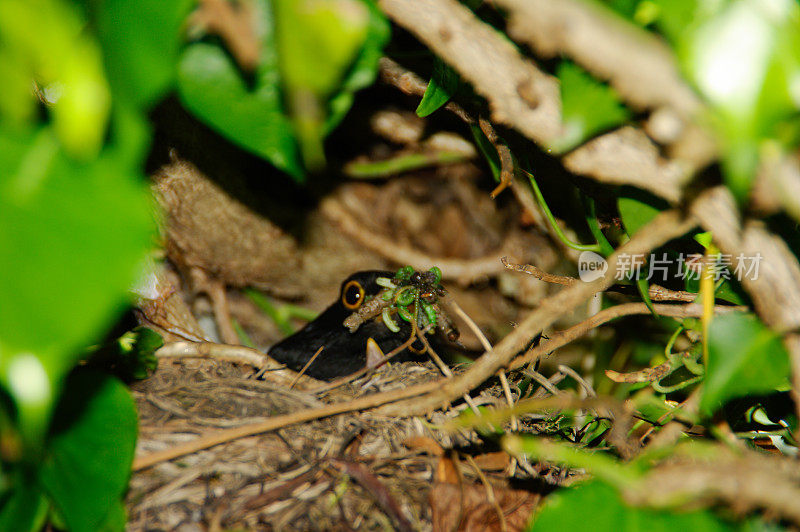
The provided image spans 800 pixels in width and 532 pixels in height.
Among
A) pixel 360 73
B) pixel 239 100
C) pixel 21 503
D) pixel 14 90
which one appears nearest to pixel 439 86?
pixel 360 73

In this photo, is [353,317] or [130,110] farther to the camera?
[353,317]

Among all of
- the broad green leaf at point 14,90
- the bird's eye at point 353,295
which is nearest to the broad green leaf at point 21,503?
the broad green leaf at point 14,90

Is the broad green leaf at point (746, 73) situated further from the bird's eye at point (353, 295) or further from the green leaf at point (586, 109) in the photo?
the bird's eye at point (353, 295)

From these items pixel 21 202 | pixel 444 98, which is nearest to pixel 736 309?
pixel 444 98

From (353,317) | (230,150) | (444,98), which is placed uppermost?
(444,98)

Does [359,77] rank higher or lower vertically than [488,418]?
higher

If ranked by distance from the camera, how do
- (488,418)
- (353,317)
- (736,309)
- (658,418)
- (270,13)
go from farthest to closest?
(353,317), (658,418), (736,309), (488,418), (270,13)

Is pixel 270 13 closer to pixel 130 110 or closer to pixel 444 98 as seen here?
pixel 130 110

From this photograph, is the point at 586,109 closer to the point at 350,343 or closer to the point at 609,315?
the point at 609,315
